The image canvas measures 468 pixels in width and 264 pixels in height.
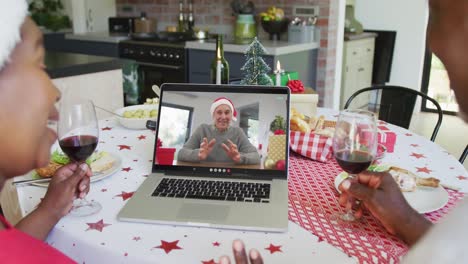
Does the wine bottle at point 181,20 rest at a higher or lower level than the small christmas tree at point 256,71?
higher

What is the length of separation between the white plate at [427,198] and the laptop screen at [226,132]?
21 centimetres

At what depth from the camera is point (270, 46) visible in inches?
130

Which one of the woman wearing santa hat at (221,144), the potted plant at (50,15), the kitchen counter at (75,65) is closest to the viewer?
the woman wearing santa hat at (221,144)

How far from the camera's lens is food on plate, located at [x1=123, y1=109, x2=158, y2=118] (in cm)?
171

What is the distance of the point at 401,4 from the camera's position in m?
5.00

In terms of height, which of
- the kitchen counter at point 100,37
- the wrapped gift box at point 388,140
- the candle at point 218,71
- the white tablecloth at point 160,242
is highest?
the kitchen counter at point 100,37

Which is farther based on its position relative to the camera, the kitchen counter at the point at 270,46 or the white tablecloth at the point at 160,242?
the kitchen counter at the point at 270,46

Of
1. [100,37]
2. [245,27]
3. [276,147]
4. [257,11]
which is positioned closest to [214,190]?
[276,147]

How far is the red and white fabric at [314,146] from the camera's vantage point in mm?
1377

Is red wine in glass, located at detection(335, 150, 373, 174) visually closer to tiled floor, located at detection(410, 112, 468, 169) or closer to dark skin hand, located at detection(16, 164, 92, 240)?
dark skin hand, located at detection(16, 164, 92, 240)

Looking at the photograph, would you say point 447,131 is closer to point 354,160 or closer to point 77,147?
point 354,160

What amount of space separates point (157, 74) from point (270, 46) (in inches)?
45.9

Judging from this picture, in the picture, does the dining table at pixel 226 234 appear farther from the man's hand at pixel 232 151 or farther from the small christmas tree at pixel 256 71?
the small christmas tree at pixel 256 71

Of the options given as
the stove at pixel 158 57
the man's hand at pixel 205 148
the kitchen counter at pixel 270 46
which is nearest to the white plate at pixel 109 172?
the man's hand at pixel 205 148
